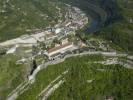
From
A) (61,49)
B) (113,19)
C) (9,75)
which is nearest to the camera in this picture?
(9,75)

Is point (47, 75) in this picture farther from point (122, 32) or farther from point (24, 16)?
point (24, 16)

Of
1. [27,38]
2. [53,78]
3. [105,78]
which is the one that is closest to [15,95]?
[53,78]

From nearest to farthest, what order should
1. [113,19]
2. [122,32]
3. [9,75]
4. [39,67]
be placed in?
1. [9,75]
2. [39,67]
3. [122,32]
4. [113,19]

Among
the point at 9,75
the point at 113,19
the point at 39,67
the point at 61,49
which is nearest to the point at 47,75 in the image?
the point at 39,67

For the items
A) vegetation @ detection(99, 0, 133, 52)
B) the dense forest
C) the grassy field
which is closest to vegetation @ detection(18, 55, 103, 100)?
the dense forest

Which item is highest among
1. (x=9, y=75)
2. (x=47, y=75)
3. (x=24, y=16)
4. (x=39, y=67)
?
(x=39, y=67)

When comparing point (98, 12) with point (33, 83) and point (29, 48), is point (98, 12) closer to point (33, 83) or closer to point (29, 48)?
point (29, 48)

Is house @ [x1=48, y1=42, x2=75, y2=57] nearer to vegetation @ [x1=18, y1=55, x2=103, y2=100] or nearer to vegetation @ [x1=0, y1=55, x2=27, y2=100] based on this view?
vegetation @ [x1=18, y1=55, x2=103, y2=100]

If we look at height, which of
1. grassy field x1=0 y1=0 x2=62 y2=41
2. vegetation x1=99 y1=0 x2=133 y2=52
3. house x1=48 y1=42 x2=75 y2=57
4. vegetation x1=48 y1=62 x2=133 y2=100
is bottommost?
grassy field x1=0 y1=0 x2=62 y2=41

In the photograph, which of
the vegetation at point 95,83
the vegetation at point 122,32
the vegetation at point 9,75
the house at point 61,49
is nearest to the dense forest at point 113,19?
the vegetation at point 122,32
